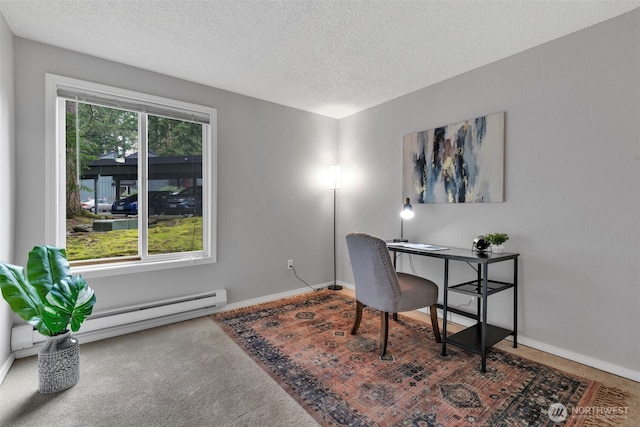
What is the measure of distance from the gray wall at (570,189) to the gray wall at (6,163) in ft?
11.2

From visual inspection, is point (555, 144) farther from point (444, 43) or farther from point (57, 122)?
point (57, 122)

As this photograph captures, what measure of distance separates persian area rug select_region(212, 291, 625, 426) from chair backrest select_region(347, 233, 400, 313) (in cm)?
40

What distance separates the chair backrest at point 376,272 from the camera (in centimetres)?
217

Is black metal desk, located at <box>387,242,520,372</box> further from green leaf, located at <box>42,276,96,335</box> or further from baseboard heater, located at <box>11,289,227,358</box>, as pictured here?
green leaf, located at <box>42,276,96,335</box>

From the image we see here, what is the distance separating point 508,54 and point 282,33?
71.2 inches

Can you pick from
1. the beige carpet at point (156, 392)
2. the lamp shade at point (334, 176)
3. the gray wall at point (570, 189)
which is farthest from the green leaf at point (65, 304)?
the gray wall at point (570, 189)

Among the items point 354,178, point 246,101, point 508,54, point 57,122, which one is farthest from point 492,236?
point 57,122

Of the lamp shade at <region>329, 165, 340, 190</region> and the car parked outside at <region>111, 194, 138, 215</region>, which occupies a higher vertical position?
the lamp shade at <region>329, 165, 340, 190</region>

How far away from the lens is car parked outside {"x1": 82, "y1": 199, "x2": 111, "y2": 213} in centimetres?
256

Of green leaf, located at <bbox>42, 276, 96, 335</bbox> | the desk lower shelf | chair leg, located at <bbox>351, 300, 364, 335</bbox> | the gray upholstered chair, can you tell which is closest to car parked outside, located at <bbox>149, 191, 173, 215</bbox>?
green leaf, located at <bbox>42, 276, 96, 335</bbox>

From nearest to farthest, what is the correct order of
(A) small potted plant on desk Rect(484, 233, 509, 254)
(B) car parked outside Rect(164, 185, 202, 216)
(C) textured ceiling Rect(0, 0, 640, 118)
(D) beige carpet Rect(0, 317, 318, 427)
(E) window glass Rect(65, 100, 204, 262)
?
1. (D) beige carpet Rect(0, 317, 318, 427)
2. (C) textured ceiling Rect(0, 0, 640, 118)
3. (A) small potted plant on desk Rect(484, 233, 509, 254)
4. (E) window glass Rect(65, 100, 204, 262)
5. (B) car parked outside Rect(164, 185, 202, 216)

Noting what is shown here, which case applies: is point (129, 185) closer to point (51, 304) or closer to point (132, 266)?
point (132, 266)

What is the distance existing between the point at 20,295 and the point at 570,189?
139 inches

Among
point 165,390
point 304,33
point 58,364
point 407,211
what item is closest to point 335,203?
point 407,211
